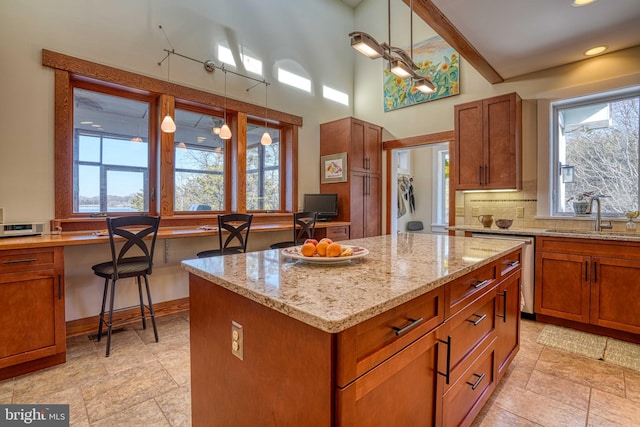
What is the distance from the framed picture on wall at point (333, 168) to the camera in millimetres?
4745

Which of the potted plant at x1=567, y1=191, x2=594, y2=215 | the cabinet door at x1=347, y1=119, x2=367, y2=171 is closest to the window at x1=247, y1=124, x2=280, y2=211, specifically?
the cabinet door at x1=347, y1=119, x2=367, y2=171

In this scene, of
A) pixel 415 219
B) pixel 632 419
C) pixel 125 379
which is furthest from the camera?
pixel 415 219

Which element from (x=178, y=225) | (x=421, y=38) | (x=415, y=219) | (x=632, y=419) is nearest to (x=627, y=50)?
(x=421, y=38)

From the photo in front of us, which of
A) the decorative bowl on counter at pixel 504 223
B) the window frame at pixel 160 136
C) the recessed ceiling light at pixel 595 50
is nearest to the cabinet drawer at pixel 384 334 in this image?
the decorative bowl on counter at pixel 504 223

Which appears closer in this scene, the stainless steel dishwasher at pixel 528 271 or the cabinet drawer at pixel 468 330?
the cabinet drawer at pixel 468 330

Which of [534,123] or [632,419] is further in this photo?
[534,123]

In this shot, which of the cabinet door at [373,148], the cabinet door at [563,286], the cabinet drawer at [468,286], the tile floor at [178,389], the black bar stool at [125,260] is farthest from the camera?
the cabinet door at [373,148]

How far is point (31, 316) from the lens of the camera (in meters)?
2.15

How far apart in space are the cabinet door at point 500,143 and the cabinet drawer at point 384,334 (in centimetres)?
289

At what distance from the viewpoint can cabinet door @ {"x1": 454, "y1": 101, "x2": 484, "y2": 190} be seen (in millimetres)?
3640

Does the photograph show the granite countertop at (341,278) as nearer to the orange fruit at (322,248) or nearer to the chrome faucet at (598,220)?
the orange fruit at (322,248)

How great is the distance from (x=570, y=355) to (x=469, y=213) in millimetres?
2028

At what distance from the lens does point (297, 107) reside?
478 cm

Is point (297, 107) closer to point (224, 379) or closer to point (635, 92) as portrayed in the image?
point (635, 92)
